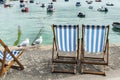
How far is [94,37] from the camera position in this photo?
24.5ft

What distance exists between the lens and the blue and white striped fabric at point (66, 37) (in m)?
7.46

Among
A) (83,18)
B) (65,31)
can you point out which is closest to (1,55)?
(65,31)

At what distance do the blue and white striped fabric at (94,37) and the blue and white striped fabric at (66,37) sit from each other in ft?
1.05

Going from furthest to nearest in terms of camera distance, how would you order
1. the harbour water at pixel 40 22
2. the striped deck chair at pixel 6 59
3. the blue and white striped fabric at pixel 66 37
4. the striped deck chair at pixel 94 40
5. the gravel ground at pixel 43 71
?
the harbour water at pixel 40 22 < the blue and white striped fabric at pixel 66 37 < the striped deck chair at pixel 94 40 < the gravel ground at pixel 43 71 < the striped deck chair at pixel 6 59

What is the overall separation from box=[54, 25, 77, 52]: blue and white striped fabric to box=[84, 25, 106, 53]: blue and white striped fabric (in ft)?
1.05

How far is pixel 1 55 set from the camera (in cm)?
744

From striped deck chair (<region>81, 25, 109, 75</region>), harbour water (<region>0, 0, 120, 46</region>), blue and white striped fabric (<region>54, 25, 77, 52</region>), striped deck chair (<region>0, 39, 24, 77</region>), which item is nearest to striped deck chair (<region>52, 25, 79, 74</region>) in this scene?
blue and white striped fabric (<region>54, 25, 77, 52</region>)

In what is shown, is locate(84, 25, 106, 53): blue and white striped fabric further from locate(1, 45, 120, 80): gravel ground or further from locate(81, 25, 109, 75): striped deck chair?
locate(1, 45, 120, 80): gravel ground

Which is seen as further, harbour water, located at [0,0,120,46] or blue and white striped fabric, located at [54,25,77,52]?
harbour water, located at [0,0,120,46]

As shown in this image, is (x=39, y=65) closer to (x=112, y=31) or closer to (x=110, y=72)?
(x=110, y=72)

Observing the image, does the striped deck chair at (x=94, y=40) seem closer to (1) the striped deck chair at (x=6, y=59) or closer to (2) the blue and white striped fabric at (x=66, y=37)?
(2) the blue and white striped fabric at (x=66, y=37)

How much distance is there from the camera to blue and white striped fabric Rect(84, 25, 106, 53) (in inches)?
291

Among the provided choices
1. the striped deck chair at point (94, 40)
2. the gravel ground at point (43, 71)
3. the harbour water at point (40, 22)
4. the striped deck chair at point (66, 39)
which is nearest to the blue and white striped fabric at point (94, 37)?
the striped deck chair at point (94, 40)

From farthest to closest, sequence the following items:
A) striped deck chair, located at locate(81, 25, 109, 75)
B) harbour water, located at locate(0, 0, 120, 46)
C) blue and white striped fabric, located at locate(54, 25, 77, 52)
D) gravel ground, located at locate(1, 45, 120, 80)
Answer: harbour water, located at locate(0, 0, 120, 46) < blue and white striped fabric, located at locate(54, 25, 77, 52) < striped deck chair, located at locate(81, 25, 109, 75) < gravel ground, located at locate(1, 45, 120, 80)
